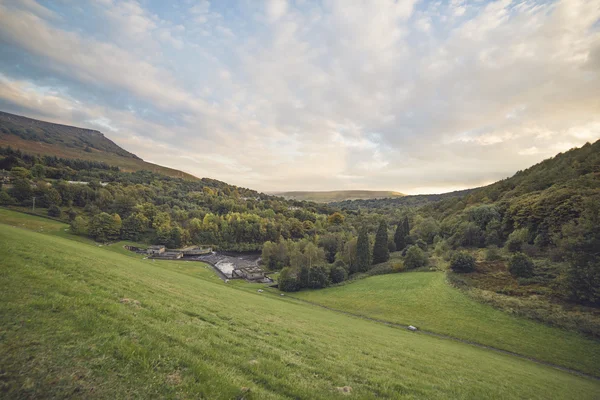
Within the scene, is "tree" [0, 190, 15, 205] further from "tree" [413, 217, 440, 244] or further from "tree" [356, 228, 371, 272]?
"tree" [413, 217, 440, 244]

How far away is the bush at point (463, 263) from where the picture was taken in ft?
140

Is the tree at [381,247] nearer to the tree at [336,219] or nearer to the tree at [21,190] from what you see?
the tree at [336,219]

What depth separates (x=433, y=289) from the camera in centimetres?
3950

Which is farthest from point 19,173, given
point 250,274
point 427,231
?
point 427,231

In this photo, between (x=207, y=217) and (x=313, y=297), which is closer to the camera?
(x=313, y=297)

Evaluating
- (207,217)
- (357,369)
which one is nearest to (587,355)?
(357,369)

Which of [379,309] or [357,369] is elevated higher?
[357,369]

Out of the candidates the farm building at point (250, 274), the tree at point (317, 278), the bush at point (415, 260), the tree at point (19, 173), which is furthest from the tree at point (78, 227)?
the bush at point (415, 260)

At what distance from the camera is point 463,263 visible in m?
43.0

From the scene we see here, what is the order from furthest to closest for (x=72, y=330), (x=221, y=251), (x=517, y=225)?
(x=221, y=251), (x=517, y=225), (x=72, y=330)

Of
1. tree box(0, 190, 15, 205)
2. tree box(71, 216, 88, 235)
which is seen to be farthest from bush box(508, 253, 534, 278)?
tree box(0, 190, 15, 205)

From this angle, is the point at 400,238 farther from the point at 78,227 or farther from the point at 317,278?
the point at 78,227

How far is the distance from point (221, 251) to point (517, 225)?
102 meters

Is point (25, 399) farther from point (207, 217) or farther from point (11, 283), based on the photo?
point (207, 217)
